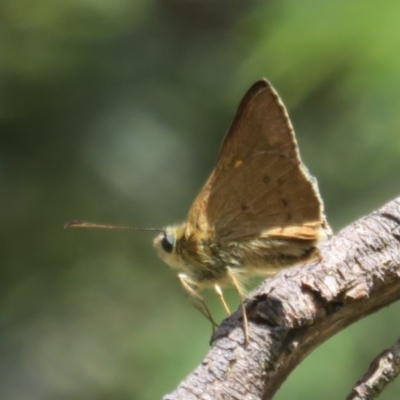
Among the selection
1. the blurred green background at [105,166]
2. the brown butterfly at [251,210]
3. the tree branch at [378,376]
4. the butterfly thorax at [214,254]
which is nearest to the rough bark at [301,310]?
the tree branch at [378,376]

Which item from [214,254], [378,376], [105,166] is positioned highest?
[105,166]

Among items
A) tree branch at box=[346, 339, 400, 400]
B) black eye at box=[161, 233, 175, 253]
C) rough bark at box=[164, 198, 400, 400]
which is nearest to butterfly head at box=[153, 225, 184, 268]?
black eye at box=[161, 233, 175, 253]

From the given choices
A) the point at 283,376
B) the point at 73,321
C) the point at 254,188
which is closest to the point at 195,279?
the point at 254,188

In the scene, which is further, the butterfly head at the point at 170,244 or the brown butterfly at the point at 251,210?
the butterfly head at the point at 170,244

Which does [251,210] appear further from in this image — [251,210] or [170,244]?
[170,244]

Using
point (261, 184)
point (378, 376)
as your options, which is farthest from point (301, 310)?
point (261, 184)

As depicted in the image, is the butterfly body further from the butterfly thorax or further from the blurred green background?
the blurred green background

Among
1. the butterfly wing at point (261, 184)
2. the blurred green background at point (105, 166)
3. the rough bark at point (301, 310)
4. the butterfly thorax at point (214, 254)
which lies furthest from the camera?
the blurred green background at point (105, 166)

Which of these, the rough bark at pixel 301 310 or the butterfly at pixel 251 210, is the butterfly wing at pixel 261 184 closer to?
the butterfly at pixel 251 210
